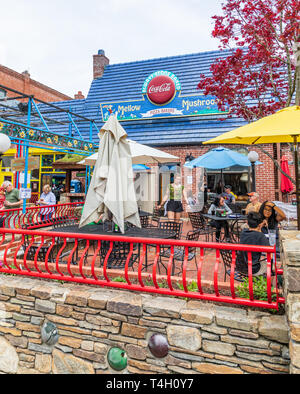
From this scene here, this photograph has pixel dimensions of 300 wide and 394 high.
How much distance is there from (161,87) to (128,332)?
12.0m

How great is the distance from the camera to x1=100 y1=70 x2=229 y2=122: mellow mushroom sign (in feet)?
38.8

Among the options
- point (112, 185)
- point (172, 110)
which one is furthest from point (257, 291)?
point (172, 110)

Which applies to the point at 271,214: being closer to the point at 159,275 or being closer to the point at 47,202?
the point at 159,275

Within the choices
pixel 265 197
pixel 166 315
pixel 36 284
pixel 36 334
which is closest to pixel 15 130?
pixel 36 284

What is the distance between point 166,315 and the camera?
106 inches

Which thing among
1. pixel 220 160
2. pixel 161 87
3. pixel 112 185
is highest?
pixel 161 87

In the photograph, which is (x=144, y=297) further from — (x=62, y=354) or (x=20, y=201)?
(x=20, y=201)

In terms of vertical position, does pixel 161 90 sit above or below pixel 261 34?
above

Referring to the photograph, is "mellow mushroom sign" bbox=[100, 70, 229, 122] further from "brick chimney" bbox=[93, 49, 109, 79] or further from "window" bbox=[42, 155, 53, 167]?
"window" bbox=[42, 155, 53, 167]

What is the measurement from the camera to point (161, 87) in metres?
12.5

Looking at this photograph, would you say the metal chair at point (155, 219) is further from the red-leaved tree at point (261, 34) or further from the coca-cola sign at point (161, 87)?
the coca-cola sign at point (161, 87)

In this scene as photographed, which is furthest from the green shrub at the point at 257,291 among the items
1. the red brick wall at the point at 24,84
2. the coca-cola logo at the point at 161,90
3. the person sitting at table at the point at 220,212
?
the red brick wall at the point at 24,84

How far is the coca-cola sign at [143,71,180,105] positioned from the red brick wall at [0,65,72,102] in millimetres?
11563

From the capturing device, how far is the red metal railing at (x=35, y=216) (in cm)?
618
